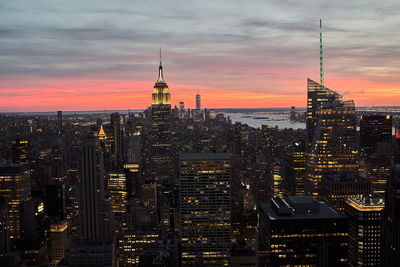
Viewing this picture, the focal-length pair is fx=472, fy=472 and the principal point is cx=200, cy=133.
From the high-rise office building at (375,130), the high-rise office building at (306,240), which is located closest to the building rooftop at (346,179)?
the high-rise office building at (306,240)

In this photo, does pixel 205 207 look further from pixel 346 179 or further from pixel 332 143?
pixel 332 143

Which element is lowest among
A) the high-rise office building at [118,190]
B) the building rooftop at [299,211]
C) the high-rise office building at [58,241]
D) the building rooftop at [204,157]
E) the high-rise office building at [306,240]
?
the high-rise office building at [58,241]

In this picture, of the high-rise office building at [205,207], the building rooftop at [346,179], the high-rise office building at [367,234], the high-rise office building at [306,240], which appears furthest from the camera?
the building rooftop at [346,179]

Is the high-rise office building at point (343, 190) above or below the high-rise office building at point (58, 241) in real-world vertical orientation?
above

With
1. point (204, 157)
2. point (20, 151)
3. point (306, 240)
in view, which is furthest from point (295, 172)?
point (20, 151)

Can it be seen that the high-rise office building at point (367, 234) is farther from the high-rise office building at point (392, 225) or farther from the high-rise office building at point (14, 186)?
the high-rise office building at point (14, 186)

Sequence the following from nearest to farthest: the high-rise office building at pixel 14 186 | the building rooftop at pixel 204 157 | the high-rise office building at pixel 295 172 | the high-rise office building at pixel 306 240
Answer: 1. the high-rise office building at pixel 306 240
2. the building rooftop at pixel 204 157
3. the high-rise office building at pixel 14 186
4. the high-rise office building at pixel 295 172

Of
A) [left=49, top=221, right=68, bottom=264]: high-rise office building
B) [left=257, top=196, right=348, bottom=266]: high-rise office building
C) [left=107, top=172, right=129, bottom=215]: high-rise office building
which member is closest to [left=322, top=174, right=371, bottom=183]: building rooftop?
[left=257, top=196, right=348, bottom=266]: high-rise office building
